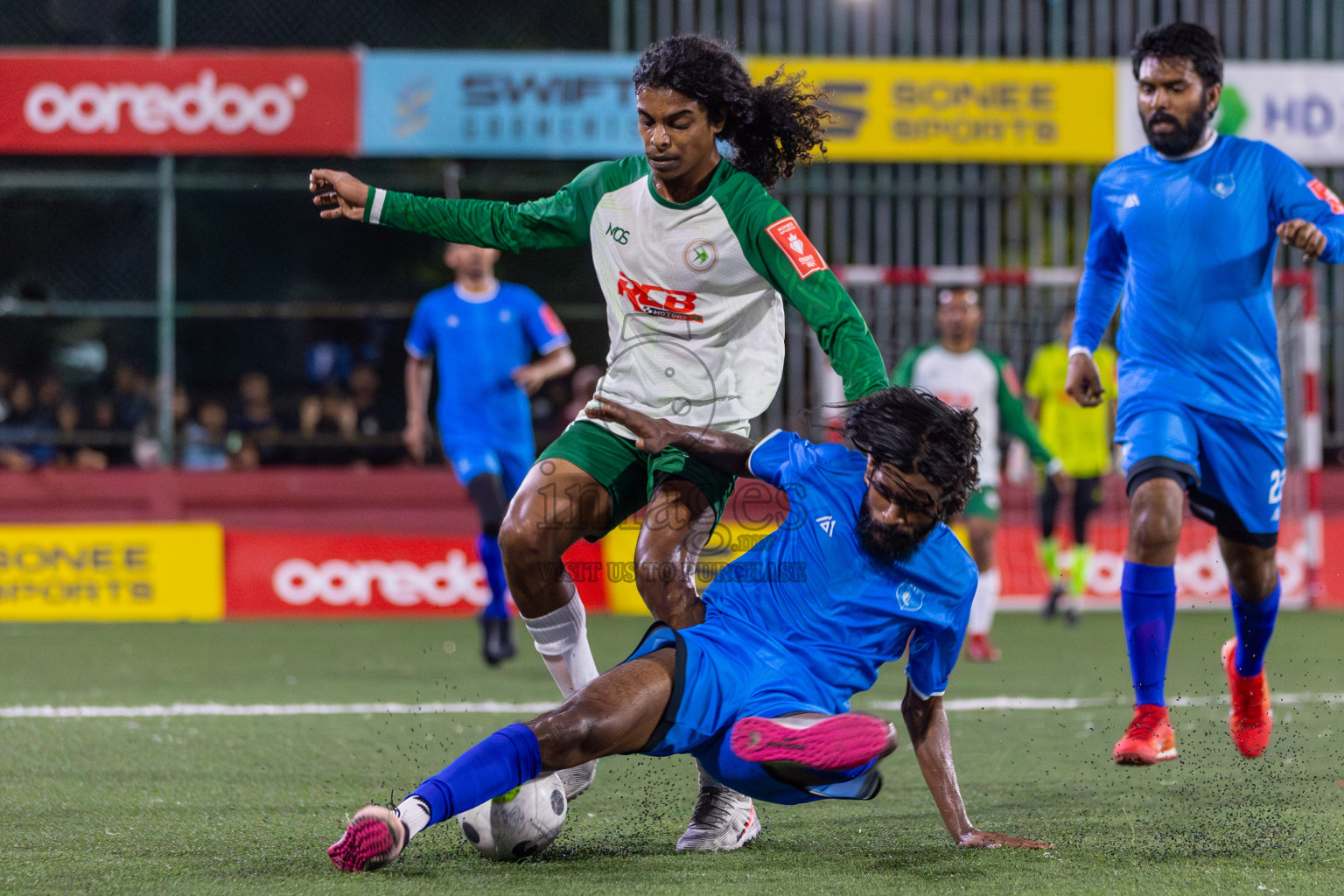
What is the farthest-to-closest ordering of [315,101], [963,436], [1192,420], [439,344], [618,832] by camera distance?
[315,101]
[439,344]
[1192,420]
[618,832]
[963,436]

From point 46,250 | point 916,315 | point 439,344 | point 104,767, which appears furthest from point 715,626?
point 46,250

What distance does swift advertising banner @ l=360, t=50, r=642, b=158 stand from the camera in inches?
486

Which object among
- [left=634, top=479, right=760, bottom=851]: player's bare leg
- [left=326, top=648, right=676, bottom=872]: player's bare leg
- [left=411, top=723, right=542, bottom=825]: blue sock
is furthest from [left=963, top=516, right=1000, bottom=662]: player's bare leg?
[left=411, top=723, right=542, bottom=825]: blue sock

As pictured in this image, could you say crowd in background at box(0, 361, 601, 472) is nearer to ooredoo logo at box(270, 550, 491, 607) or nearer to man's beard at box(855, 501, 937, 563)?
ooredoo logo at box(270, 550, 491, 607)

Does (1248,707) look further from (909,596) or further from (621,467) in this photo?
(621,467)

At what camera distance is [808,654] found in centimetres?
365

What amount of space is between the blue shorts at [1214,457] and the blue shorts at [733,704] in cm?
164

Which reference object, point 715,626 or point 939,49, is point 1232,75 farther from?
point 715,626

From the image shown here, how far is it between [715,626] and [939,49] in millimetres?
10207

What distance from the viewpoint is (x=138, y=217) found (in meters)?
14.0

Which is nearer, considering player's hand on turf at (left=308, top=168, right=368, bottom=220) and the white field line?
player's hand on turf at (left=308, top=168, right=368, bottom=220)

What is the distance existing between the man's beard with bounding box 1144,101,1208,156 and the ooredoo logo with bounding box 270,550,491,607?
7241 mm

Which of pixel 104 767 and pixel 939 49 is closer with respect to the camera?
pixel 104 767

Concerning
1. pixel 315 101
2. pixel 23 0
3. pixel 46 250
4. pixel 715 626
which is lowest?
pixel 715 626
